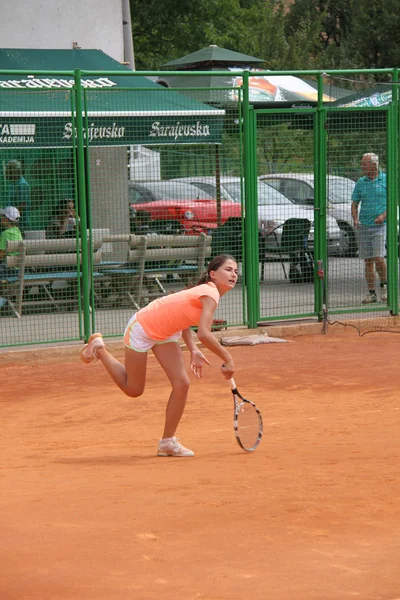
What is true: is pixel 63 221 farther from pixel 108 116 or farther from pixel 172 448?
pixel 172 448

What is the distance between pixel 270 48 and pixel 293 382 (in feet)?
111

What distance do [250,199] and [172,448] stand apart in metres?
6.27

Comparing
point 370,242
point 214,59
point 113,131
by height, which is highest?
point 214,59

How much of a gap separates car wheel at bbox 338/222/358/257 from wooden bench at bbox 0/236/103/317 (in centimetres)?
344

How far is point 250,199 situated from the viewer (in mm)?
13773

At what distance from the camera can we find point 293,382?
11320 millimetres

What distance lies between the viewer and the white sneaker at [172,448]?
799 centimetres

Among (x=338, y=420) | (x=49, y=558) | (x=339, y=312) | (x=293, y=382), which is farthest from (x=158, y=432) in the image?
(x=339, y=312)

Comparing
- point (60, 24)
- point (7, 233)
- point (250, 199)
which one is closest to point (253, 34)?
point (60, 24)

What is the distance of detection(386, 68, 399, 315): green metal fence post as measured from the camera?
1452 cm

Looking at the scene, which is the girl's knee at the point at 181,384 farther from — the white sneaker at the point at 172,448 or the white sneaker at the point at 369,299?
the white sneaker at the point at 369,299

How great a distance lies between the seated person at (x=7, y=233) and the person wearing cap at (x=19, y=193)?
96mm


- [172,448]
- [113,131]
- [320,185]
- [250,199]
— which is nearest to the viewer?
[172,448]

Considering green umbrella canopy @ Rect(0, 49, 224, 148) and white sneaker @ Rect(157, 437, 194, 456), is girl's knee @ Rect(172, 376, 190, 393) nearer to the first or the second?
white sneaker @ Rect(157, 437, 194, 456)
